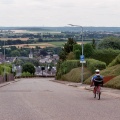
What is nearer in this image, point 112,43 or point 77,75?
point 77,75

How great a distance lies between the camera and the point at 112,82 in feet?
134

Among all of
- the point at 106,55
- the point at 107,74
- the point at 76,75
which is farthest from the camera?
the point at 106,55

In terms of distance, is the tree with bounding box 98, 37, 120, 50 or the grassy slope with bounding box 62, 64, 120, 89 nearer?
the grassy slope with bounding box 62, 64, 120, 89

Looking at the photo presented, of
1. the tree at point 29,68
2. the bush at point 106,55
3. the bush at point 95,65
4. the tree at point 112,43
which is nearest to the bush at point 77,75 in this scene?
the bush at point 95,65

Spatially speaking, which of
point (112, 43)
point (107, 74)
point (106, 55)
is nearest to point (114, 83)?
point (107, 74)

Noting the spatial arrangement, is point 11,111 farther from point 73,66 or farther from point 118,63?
point 73,66

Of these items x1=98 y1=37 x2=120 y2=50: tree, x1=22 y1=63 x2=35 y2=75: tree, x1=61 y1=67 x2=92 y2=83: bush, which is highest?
x1=98 y1=37 x2=120 y2=50: tree

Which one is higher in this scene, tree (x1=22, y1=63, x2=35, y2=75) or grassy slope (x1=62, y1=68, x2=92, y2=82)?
grassy slope (x1=62, y1=68, x2=92, y2=82)

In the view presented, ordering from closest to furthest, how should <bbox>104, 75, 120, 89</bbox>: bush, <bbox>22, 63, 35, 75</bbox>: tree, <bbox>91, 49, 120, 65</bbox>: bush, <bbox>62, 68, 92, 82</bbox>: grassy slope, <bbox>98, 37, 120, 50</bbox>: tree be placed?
<bbox>104, 75, 120, 89</bbox>: bush, <bbox>62, 68, 92, 82</bbox>: grassy slope, <bbox>91, 49, 120, 65</bbox>: bush, <bbox>98, 37, 120, 50</bbox>: tree, <bbox>22, 63, 35, 75</bbox>: tree

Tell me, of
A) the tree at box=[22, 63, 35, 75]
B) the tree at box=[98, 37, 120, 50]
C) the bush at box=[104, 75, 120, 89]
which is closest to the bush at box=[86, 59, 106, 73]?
the bush at box=[104, 75, 120, 89]

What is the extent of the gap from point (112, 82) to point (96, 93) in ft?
41.2

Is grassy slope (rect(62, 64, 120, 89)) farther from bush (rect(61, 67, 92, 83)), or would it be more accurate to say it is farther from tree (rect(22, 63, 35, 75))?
tree (rect(22, 63, 35, 75))

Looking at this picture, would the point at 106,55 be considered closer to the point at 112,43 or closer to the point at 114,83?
the point at 112,43

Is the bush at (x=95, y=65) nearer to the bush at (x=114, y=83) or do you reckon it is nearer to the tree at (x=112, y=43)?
the bush at (x=114, y=83)
